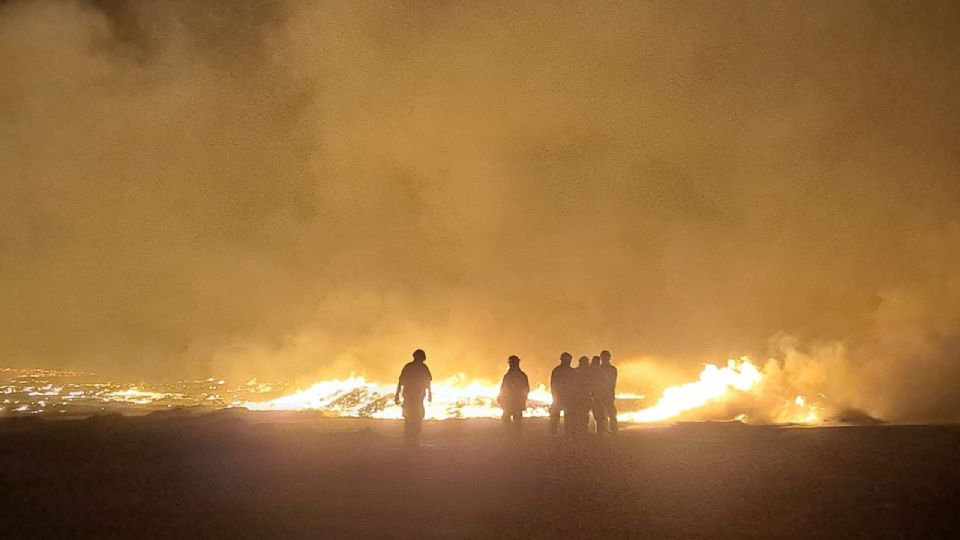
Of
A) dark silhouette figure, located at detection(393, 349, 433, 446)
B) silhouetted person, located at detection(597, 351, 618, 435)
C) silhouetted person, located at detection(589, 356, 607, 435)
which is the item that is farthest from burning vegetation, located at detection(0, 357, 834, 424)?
dark silhouette figure, located at detection(393, 349, 433, 446)

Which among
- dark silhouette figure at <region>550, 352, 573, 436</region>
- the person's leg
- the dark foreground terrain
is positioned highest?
dark silhouette figure at <region>550, 352, 573, 436</region>

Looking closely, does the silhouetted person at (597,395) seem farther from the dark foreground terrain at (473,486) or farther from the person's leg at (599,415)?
the dark foreground terrain at (473,486)

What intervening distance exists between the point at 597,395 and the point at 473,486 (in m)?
9.45

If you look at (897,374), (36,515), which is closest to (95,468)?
(36,515)

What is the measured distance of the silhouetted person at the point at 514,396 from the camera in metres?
19.5

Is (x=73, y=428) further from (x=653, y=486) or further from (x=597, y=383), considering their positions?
(x=653, y=486)

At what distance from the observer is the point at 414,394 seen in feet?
59.1

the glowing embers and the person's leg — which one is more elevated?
the glowing embers

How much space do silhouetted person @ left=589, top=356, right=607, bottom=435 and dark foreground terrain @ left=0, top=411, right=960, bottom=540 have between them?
6.02 feet

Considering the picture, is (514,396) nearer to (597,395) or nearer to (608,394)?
(597,395)

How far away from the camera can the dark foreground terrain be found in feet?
28.6

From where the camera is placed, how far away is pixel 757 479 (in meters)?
12.3

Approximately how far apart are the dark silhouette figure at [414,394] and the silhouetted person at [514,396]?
225 cm

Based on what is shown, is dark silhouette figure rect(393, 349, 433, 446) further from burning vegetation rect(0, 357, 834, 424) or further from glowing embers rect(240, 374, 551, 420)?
glowing embers rect(240, 374, 551, 420)
